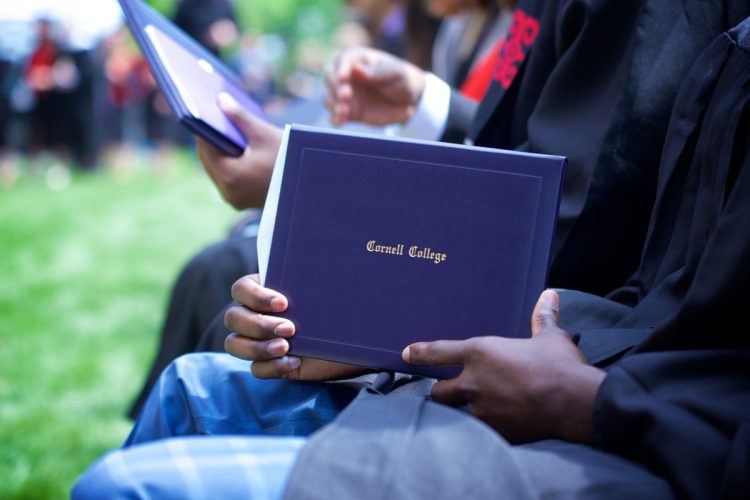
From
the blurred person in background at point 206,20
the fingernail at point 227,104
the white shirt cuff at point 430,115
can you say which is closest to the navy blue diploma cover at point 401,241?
the fingernail at point 227,104

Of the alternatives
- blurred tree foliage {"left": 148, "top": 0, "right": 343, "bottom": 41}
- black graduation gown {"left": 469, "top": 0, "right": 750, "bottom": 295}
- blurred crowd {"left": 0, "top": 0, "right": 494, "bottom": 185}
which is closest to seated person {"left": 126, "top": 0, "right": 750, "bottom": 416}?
black graduation gown {"left": 469, "top": 0, "right": 750, "bottom": 295}

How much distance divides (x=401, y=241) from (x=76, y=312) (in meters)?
3.49

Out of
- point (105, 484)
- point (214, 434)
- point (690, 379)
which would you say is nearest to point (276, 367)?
point (214, 434)

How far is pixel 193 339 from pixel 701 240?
140 cm

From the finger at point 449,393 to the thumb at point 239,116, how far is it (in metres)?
0.94

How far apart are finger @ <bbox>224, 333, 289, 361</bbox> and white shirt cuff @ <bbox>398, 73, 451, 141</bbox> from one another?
100 cm

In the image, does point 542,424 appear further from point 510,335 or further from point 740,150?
point 740,150

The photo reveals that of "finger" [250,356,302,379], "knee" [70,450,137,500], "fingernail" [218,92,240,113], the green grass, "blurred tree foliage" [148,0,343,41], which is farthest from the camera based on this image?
"blurred tree foliage" [148,0,343,41]

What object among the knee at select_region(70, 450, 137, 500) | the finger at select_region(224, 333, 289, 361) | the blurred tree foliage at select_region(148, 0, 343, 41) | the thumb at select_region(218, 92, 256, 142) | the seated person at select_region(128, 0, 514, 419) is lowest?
the seated person at select_region(128, 0, 514, 419)

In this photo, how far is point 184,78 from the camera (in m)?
1.79

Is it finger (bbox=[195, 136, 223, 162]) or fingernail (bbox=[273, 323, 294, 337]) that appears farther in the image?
finger (bbox=[195, 136, 223, 162])

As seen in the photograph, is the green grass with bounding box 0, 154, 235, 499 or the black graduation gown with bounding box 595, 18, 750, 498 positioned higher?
the black graduation gown with bounding box 595, 18, 750, 498

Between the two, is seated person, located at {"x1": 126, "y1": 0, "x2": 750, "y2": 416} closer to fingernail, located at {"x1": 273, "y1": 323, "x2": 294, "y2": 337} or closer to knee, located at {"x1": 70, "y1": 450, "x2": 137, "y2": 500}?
fingernail, located at {"x1": 273, "y1": 323, "x2": 294, "y2": 337}

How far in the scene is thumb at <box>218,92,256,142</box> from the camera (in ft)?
6.40
